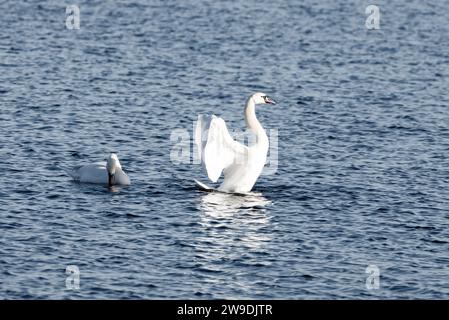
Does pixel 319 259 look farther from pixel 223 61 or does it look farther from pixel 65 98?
pixel 223 61

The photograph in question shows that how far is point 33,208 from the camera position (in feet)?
116

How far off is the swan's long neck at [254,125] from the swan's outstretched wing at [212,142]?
1622 mm

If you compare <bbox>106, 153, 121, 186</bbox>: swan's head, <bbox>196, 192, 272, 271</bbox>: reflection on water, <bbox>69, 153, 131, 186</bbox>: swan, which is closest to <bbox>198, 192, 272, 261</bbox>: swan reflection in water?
<bbox>196, 192, 272, 271</bbox>: reflection on water

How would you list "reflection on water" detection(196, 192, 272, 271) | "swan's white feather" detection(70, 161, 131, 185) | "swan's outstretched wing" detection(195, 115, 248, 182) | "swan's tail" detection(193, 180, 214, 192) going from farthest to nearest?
"swan's white feather" detection(70, 161, 131, 185) → "swan's tail" detection(193, 180, 214, 192) → "swan's outstretched wing" detection(195, 115, 248, 182) → "reflection on water" detection(196, 192, 272, 271)

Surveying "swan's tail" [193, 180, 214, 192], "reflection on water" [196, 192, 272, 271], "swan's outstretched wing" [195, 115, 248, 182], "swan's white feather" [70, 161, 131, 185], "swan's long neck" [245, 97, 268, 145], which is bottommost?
"reflection on water" [196, 192, 272, 271]

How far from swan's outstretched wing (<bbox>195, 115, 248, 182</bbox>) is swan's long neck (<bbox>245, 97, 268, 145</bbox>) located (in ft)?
5.32

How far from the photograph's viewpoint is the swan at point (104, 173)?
1503 inches

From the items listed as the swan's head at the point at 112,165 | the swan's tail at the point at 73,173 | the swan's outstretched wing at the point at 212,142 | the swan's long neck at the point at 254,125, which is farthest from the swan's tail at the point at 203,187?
the swan's tail at the point at 73,173

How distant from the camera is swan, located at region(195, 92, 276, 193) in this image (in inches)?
1409

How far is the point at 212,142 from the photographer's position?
35.8 meters

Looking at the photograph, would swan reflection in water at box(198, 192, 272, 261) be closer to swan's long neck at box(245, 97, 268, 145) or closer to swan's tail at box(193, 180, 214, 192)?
swan's tail at box(193, 180, 214, 192)

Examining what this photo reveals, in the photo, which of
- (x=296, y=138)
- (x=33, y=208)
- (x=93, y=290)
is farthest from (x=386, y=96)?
(x=93, y=290)

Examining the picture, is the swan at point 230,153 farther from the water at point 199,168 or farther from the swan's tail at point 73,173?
the swan's tail at point 73,173

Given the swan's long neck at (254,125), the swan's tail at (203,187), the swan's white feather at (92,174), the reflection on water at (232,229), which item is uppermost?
the swan's long neck at (254,125)
